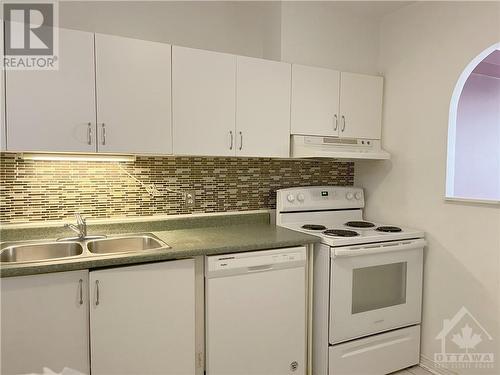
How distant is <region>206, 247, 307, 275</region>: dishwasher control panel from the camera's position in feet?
6.48

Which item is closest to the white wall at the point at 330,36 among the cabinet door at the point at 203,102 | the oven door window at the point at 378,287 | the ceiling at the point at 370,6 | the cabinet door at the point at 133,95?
the ceiling at the point at 370,6

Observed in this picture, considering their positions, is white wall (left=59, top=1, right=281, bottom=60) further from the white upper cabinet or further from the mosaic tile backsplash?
the mosaic tile backsplash

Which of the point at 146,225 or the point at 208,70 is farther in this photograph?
the point at 146,225

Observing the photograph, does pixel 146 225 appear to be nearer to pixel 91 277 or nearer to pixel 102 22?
pixel 91 277

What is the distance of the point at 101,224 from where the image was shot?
89.5 inches

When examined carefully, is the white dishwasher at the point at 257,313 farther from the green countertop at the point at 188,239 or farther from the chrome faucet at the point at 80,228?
the chrome faucet at the point at 80,228

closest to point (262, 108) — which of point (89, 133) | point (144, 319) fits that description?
point (89, 133)

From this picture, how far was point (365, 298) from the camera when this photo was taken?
91.9 inches

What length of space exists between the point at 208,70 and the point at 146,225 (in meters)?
1.06

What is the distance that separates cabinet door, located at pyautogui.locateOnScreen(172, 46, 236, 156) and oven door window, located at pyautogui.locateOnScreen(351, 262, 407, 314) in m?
1.14

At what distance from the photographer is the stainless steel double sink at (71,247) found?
1954 millimetres

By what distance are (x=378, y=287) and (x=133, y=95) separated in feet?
6.24

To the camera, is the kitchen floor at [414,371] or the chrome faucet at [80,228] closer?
the chrome faucet at [80,228]

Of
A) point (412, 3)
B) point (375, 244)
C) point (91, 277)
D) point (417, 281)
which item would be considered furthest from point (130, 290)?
point (412, 3)
